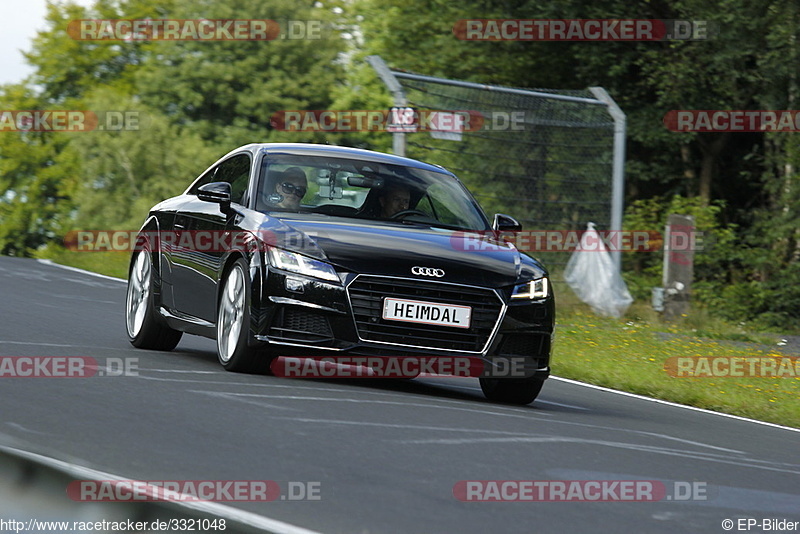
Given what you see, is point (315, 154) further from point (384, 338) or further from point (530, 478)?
point (530, 478)

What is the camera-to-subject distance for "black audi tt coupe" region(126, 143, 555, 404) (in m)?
9.05

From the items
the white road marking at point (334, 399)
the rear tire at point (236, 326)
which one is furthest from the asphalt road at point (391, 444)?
the rear tire at point (236, 326)

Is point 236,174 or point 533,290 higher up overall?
point 236,174

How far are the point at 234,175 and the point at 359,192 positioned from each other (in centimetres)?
119

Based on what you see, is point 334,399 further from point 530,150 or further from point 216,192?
point 530,150

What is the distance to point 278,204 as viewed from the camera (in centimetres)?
1001

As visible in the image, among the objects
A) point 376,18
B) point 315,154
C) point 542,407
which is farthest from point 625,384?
point 376,18

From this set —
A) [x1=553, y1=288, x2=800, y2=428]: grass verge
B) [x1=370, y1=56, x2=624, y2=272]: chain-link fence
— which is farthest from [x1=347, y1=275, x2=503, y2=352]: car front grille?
[x1=370, y1=56, x2=624, y2=272]: chain-link fence

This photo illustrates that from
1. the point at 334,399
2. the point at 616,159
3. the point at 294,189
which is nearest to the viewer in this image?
the point at 334,399

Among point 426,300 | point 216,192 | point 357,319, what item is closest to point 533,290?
point 426,300

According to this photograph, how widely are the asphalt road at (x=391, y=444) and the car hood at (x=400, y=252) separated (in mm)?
810

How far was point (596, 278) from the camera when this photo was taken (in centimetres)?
2100

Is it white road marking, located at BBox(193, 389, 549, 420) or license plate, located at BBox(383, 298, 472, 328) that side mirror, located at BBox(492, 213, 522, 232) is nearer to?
license plate, located at BBox(383, 298, 472, 328)

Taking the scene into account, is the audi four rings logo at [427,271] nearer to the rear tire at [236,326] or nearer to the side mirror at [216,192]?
the rear tire at [236,326]
